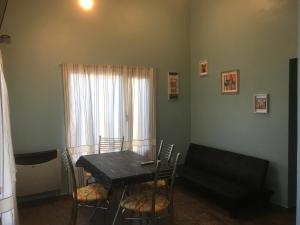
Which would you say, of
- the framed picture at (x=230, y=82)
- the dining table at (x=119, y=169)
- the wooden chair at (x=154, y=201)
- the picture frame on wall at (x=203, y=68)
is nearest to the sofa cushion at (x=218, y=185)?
the wooden chair at (x=154, y=201)

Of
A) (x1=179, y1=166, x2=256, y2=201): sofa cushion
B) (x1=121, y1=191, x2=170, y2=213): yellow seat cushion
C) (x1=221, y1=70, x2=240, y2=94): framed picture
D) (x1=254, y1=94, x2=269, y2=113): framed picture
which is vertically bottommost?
(x1=179, y1=166, x2=256, y2=201): sofa cushion

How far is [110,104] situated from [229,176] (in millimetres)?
2119

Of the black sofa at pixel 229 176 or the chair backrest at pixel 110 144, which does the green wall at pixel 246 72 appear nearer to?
the black sofa at pixel 229 176

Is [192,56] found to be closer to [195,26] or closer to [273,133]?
[195,26]

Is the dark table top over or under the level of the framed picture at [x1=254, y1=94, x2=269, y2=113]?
under

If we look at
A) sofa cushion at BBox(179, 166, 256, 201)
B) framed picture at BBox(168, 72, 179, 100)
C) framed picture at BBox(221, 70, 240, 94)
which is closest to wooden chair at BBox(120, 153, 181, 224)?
sofa cushion at BBox(179, 166, 256, 201)

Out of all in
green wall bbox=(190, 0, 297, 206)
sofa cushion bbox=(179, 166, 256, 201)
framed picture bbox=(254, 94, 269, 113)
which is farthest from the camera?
framed picture bbox=(254, 94, 269, 113)

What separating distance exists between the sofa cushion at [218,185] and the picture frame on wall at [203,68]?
170 cm

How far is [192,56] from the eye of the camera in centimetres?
489

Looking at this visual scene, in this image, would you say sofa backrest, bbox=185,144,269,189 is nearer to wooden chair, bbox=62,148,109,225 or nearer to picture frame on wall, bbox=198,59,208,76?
picture frame on wall, bbox=198,59,208,76

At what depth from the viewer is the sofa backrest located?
3449 mm

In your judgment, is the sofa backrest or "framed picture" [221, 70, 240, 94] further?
"framed picture" [221, 70, 240, 94]

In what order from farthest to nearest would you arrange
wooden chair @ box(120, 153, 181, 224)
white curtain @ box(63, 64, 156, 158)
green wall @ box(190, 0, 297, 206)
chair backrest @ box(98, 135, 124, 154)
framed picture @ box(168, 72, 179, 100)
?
framed picture @ box(168, 72, 179, 100) < chair backrest @ box(98, 135, 124, 154) < white curtain @ box(63, 64, 156, 158) < green wall @ box(190, 0, 297, 206) < wooden chair @ box(120, 153, 181, 224)

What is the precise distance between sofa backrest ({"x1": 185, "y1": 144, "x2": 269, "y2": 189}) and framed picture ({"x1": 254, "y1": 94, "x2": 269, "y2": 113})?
0.67 metres
